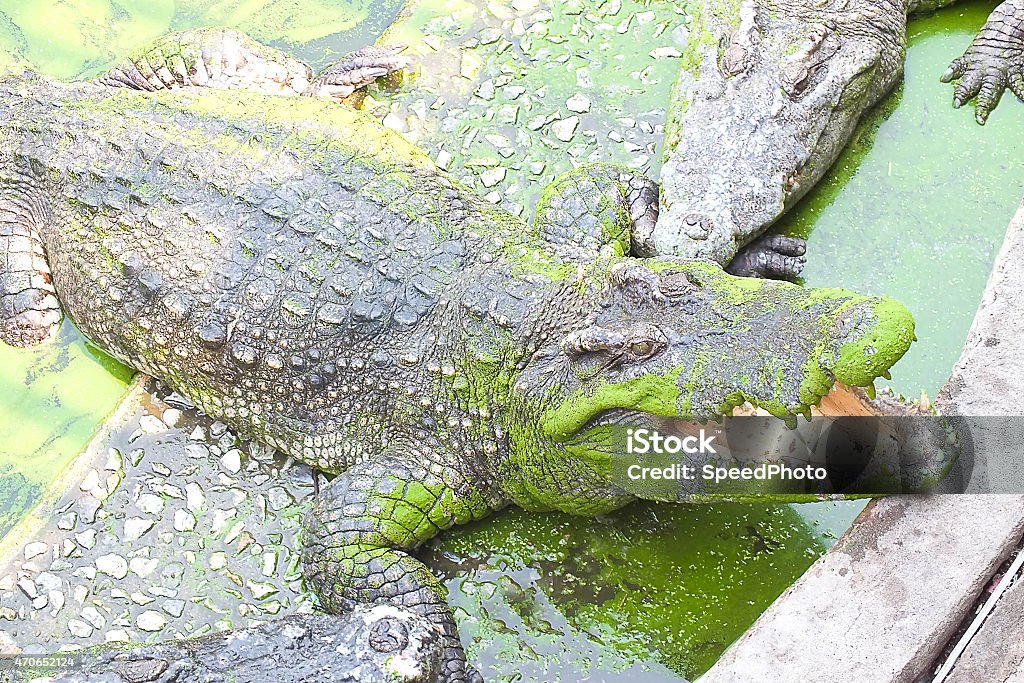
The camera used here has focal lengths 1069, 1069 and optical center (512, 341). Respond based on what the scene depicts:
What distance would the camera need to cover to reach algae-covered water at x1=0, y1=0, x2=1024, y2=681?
12.7 feet

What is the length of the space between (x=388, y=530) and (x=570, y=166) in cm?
204

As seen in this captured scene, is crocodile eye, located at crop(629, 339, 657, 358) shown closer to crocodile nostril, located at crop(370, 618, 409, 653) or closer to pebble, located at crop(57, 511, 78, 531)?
crocodile nostril, located at crop(370, 618, 409, 653)

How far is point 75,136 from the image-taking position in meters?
4.49

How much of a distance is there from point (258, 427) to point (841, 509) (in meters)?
2.27

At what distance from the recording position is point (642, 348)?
336cm

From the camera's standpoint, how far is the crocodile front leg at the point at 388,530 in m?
3.79

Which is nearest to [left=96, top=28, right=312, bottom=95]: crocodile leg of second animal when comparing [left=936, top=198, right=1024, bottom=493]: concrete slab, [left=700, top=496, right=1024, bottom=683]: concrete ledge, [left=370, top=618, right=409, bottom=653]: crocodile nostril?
[left=370, top=618, right=409, bottom=653]: crocodile nostril

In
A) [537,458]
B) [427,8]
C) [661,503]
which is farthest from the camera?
[427,8]

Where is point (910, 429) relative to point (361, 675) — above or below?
above

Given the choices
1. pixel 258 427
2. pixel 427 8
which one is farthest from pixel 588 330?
pixel 427 8

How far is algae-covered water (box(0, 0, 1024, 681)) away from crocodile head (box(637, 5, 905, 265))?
0.28 meters

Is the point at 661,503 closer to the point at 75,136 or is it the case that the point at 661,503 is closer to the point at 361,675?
the point at 361,675

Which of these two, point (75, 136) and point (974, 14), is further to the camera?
point (974, 14)

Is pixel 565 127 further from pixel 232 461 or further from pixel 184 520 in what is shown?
pixel 184 520
